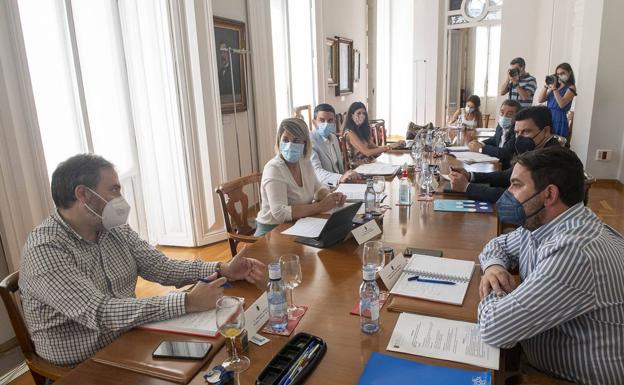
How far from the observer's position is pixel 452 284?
1429 millimetres

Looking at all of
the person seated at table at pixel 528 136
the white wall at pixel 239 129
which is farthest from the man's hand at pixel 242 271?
Answer: the white wall at pixel 239 129

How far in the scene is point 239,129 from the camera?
4504 mm

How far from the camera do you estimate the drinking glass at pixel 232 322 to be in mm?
1057

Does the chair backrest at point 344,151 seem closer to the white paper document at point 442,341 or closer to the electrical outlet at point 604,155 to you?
the white paper document at point 442,341

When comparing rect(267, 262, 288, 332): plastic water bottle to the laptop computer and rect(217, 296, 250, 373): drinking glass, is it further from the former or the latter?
the laptop computer

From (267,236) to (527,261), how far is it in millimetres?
1068

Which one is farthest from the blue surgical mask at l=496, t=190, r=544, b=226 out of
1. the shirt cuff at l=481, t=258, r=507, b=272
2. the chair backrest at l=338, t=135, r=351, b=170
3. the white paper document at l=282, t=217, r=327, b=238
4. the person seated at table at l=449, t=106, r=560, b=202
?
the chair backrest at l=338, t=135, r=351, b=170

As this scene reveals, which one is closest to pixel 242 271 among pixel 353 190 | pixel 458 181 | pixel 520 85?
pixel 353 190

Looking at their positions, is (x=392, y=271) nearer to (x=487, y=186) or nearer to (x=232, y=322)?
(x=232, y=322)

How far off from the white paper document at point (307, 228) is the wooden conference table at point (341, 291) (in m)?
0.06

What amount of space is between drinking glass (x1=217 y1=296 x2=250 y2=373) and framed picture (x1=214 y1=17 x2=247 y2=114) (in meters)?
3.27

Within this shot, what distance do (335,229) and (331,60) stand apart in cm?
533

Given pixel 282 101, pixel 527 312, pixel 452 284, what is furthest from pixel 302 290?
pixel 282 101

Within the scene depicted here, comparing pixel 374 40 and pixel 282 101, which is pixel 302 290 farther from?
pixel 374 40
